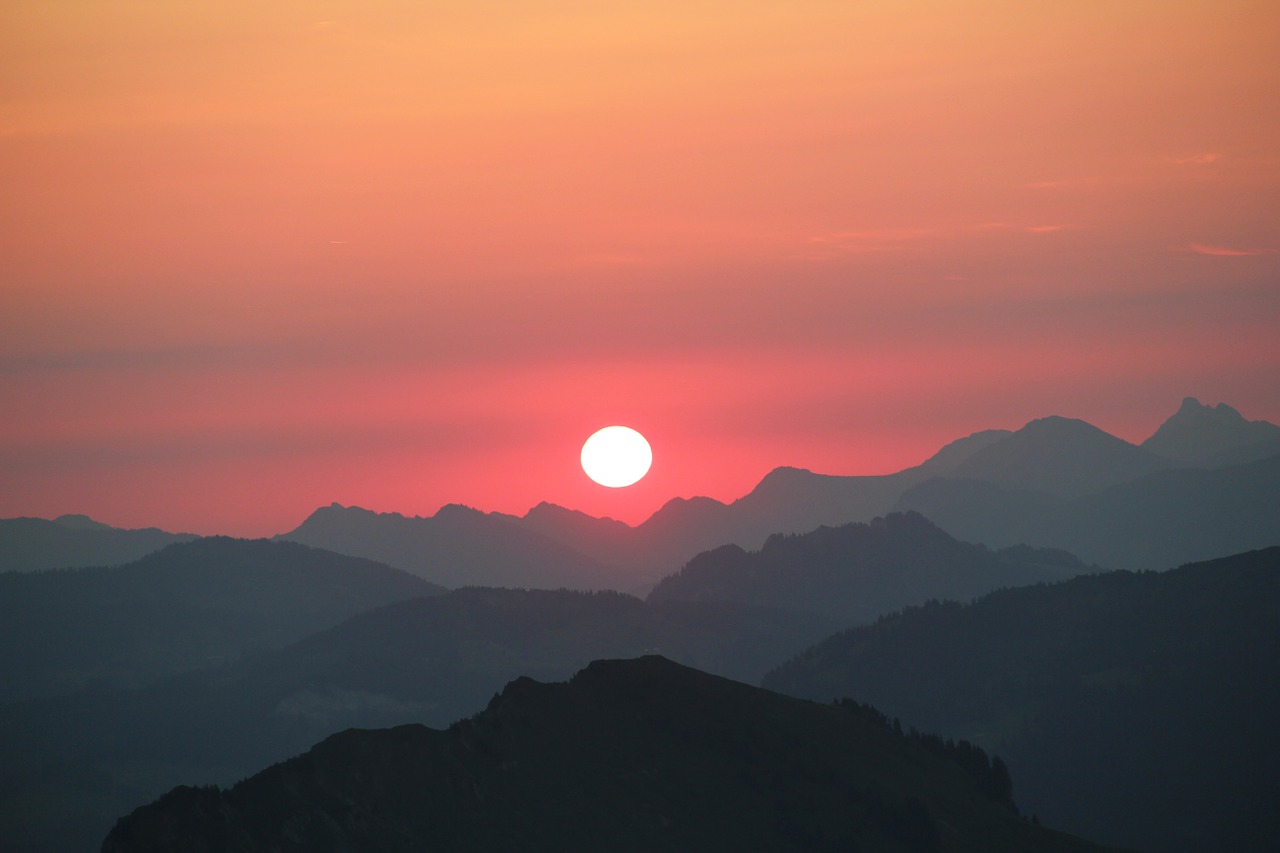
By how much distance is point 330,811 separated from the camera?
18600 cm

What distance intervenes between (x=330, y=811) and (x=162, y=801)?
20.3m

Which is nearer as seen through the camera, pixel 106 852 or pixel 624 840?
pixel 106 852

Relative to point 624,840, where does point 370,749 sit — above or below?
above

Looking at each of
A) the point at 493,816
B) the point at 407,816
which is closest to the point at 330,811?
the point at 407,816

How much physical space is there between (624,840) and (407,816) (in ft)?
94.9

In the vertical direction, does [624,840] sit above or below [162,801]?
below

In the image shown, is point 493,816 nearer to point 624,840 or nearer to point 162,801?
point 624,840

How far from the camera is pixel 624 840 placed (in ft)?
655

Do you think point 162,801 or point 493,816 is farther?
point 493,816

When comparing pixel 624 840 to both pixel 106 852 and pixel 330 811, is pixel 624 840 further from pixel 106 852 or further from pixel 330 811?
pixel 106 852

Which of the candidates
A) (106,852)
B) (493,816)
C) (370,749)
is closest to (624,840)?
(493,816)

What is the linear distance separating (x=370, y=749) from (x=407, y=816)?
1138 cm

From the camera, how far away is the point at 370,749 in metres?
198

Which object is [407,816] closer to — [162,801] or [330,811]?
[330,811]
